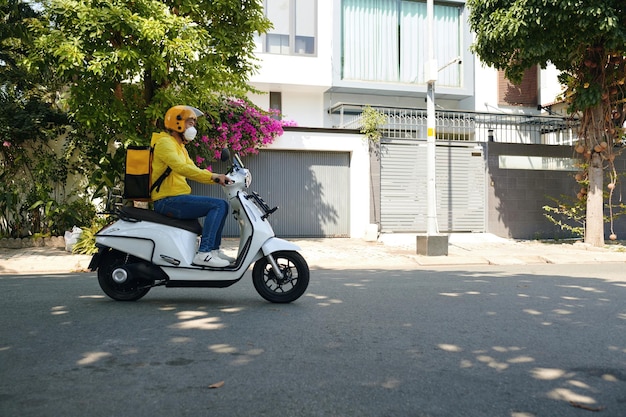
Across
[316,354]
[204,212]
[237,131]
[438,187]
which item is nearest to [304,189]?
[237,131]

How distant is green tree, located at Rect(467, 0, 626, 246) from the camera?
11.5 meters

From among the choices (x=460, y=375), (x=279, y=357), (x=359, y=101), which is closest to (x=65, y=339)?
(x=279, y=357)

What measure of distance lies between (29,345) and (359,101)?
17.4m

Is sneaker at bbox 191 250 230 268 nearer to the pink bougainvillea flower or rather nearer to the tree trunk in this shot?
the pink bougainvillea flower

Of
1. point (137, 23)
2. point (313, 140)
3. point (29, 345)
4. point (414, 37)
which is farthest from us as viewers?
point (414, 37)

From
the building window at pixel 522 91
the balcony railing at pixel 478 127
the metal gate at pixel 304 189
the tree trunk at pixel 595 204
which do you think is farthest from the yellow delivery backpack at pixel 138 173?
the building window at pixel 522 91

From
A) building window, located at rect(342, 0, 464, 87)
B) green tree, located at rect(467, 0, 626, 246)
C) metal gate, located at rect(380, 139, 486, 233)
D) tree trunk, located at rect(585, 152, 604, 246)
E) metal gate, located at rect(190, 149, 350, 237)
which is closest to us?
green tree, located at rect(467, 0, 626, 246)

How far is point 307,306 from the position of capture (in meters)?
5.65

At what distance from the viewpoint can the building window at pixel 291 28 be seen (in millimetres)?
19000

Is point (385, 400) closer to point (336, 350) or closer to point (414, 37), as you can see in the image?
point (336, 350)

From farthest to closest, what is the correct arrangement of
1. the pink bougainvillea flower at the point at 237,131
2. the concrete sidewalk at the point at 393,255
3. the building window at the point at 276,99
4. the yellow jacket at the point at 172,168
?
1. the building window at the point at 276,99
2. the pink bougainvillea flower at the point at 237,131
3. the concrete sidewalk at the point at 393,255
4. the yellow jacket at the point at 172,168

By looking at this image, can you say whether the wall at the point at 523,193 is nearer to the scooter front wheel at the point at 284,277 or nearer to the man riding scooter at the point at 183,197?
the scooter front wheel at the point at 284,277

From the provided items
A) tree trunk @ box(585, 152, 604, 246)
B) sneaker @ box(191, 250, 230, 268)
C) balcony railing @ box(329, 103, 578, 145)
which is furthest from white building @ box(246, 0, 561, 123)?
sneaker @ box(191, 250, 230, 268)

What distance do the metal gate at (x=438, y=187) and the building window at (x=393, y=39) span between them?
510 cm
